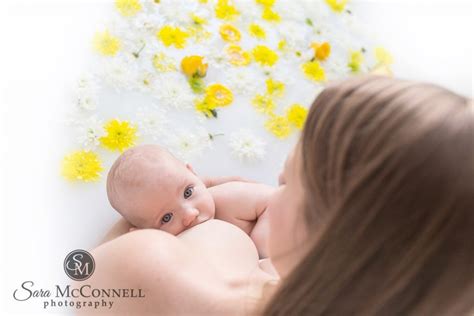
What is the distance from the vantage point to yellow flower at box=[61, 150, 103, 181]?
45.4 inches

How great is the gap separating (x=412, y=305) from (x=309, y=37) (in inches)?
37.9

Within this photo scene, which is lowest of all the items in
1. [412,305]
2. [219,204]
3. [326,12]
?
[219,204]

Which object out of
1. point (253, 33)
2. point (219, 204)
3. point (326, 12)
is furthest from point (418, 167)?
point (326, 12)

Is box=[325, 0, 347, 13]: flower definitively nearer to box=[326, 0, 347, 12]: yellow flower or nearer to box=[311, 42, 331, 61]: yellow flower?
box=[326, 0, 347, 12]: yellow flower

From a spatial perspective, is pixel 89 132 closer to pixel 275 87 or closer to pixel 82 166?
pixel 82 166

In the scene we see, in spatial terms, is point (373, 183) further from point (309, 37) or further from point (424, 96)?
point (309, 37)

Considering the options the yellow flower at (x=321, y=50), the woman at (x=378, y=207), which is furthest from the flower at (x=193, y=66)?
the woman at (x=378, y=207)

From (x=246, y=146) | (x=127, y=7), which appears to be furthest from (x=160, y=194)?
(x=127, y=7)

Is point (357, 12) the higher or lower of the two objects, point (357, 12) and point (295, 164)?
the higher

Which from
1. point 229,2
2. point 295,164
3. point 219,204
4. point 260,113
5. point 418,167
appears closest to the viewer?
point 418,167

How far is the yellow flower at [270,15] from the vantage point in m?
1.46

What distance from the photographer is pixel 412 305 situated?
2.24 ft

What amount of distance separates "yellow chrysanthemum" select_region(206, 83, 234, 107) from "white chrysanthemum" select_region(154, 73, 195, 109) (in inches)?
1.7

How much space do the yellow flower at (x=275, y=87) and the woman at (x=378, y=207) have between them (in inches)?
25.3
